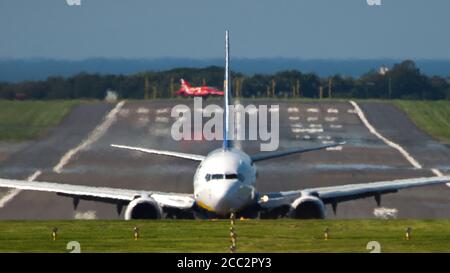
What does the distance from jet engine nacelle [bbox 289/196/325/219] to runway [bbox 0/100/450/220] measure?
989 centimetres

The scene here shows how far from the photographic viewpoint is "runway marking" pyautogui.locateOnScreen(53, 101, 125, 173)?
3438 inches

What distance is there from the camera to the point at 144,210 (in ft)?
183

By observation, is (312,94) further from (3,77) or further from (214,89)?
(3,77)

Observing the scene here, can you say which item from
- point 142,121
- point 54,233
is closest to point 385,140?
point 142,121

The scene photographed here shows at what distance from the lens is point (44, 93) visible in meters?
111

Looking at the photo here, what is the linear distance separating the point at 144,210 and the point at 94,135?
151 feet

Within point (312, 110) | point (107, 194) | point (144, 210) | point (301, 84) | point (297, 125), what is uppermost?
point (301, 84)

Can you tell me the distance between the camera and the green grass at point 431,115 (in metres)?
108

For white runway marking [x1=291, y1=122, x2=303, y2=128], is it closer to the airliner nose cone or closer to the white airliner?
the white airliner

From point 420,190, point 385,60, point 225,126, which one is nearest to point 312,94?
point 385,60

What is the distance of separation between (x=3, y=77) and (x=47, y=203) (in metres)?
42.2

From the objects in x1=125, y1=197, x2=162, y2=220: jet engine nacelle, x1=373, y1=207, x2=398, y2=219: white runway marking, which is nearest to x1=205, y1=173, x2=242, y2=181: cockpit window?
x1=125, y1=197, x2=162, y2=220: jet engine nacelle

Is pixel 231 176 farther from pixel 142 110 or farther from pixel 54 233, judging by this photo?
pixel 142 110

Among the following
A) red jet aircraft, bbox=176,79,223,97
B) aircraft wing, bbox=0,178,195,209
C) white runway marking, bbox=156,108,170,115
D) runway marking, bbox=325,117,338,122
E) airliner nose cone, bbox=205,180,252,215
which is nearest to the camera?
airliner nose cone, bbox=205,180,252,215
